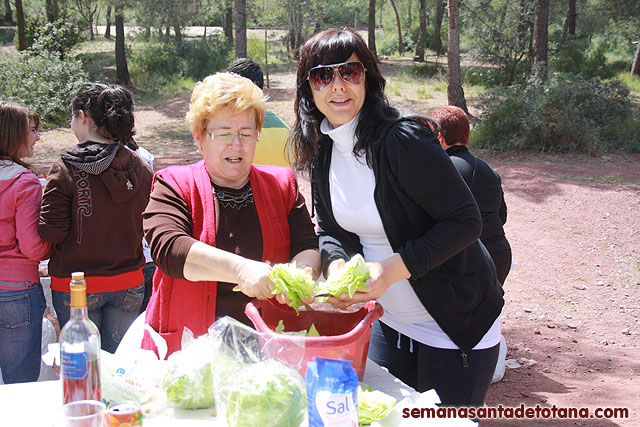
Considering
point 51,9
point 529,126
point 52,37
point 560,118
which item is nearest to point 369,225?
point 529,126

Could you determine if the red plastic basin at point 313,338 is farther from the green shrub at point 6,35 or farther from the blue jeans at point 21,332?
the green shrub at point 6,35

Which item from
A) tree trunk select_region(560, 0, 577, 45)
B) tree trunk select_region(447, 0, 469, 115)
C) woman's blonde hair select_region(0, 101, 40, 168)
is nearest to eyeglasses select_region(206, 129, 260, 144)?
woman's blonde hair select_region(0, 101, 40, 168)

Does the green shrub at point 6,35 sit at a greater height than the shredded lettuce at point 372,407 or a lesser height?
greater

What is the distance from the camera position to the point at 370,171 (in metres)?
2.30

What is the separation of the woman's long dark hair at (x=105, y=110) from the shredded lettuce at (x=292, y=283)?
2.03 meters

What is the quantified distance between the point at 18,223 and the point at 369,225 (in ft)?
7.21

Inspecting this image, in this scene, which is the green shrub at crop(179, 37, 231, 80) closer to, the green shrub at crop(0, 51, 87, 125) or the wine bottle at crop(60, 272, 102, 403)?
the green shrub at crop(0, 51, 87, 125)

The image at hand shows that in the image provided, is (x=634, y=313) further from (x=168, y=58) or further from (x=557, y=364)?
(x=168, y=58)

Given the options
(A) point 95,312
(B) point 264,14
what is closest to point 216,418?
(A) point 95,312

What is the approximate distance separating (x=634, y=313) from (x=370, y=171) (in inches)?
213

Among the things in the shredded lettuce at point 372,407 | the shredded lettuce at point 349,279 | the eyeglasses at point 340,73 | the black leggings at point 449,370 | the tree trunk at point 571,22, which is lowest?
the black leggings at point 449,370

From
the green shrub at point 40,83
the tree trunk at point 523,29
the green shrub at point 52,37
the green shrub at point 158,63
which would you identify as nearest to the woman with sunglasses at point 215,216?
the green shrub at point 40,83

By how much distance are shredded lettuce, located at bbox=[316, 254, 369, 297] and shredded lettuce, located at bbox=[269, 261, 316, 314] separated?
85mm

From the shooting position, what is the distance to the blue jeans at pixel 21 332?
3.34m
